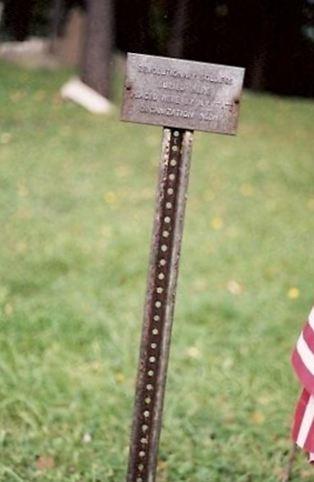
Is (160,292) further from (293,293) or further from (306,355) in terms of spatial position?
(293,293)

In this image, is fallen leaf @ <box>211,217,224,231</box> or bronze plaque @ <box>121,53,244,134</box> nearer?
bronze plaque @ <box>121,53,244,134</box>

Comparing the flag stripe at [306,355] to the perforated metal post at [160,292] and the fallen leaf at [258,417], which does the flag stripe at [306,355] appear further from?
the fallen leaf at [258,417]

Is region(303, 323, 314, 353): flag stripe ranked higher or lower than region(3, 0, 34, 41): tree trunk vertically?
lower

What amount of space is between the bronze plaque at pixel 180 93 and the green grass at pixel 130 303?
6.32ft

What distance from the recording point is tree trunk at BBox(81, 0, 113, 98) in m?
12.2

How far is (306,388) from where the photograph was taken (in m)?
3.56

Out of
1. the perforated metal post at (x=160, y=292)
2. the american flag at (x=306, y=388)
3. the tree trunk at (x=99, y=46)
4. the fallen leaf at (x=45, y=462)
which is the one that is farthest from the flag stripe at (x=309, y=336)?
the tree trunk at (x=99, y=46)

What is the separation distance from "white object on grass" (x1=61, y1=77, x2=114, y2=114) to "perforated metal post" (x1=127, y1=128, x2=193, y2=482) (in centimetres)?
902

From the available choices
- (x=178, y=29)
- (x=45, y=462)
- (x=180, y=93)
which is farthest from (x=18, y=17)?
(x=180, y=93)

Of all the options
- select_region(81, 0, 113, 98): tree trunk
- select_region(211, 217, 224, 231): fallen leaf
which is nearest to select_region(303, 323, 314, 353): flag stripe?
select_region(211, 217, 224, 231): fallen leaf

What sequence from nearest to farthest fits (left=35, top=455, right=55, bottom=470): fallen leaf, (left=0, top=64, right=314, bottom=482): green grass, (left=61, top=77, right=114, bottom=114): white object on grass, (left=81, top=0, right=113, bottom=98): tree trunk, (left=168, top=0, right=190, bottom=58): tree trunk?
(left=35, top=455, right=55, bottom=470): fallen leaf < (left=0, top=64, right=314, bottom=482): green grass < (left=61, top=77, right=114, bottom=114): white object on grass < (left=81, top=0, right=113, bottom=98): tree trunk < (left=168, top=0, right=190, bottom=58): tree trunk

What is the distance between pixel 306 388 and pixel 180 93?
4.50 ft

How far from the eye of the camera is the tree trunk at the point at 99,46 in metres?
12.2

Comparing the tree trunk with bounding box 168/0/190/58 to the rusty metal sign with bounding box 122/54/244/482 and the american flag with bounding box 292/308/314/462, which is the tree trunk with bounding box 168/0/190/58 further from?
the rusty metal sign with bounding box 122/54/244/482
